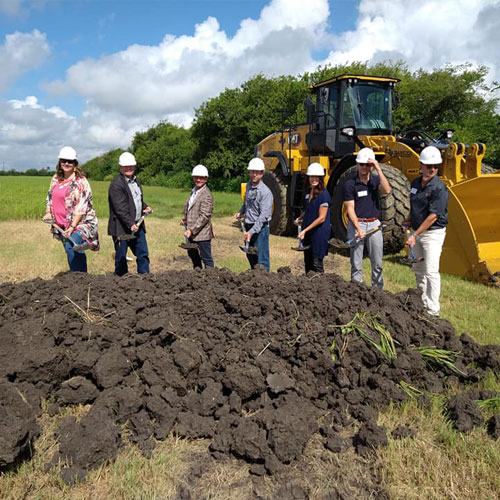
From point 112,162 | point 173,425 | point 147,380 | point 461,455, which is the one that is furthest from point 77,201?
point 112,162

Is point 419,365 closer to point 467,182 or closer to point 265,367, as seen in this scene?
point 265,367

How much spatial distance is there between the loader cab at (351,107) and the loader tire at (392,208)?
98cm

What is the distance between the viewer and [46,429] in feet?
9.30

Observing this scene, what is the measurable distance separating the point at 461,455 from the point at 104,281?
3.30 m

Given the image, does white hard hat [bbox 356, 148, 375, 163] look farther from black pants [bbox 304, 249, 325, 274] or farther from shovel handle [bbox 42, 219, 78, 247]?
shovel handle [bbox 42, 219, 78, 247]

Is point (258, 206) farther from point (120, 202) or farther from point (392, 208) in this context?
point (392, 208)

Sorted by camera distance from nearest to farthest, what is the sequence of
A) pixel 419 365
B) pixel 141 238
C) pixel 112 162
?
pixel 419 365 → pixel 141 238 → pixel 112 162

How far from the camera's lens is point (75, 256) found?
16.7 ft

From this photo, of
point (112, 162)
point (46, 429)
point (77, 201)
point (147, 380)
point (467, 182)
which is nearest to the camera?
point (46, 429)

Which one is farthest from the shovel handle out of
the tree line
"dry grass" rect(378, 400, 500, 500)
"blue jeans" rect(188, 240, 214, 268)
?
the tree line

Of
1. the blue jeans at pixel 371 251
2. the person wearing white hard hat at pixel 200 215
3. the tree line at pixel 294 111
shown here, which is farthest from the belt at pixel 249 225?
the tree line at pixel 294 111

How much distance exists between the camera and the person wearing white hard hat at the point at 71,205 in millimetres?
4875

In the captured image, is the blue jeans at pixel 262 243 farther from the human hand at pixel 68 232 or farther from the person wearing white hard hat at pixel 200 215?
the human hand at pixel 68 232

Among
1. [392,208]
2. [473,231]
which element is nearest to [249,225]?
[392,208]
